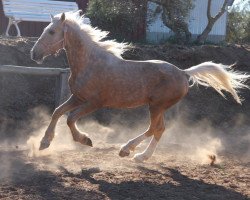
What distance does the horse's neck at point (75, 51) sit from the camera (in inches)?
253

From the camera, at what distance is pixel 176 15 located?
17047 mm

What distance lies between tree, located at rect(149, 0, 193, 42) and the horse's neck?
10.4 m

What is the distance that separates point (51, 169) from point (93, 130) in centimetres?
377

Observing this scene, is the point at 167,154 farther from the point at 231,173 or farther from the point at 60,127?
the point at 60,127

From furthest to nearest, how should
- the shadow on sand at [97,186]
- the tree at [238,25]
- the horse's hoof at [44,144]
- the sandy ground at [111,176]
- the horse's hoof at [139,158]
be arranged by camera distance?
the tree at [238,25] < the horse's hoof at [139,158] < the horse's hoof at [44,144] < the sandy ground at [111,176] < the shadow on sand at [97,186]

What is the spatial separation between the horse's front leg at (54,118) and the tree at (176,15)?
34.8 feet

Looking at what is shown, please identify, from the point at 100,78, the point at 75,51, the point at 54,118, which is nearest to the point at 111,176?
the point at 54,118

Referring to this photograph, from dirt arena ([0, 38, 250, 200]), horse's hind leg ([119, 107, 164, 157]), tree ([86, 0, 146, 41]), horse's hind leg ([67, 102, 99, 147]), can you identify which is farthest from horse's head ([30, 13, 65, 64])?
tree ([86, 0, 146, 41])

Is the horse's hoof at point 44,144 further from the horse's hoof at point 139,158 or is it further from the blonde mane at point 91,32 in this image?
the blonde mane at point 91,32

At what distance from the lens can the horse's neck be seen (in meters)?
6.42

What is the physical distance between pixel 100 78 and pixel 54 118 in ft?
2.50

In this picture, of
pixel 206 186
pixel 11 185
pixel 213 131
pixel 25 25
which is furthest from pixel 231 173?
pixel 25 25

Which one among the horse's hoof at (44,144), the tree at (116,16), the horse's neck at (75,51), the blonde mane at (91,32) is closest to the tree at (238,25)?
the tree at (116,16)

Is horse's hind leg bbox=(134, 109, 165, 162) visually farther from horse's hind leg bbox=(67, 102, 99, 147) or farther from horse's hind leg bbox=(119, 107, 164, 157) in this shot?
horse's hind leg bbox=(67, 102, 99, 147)
